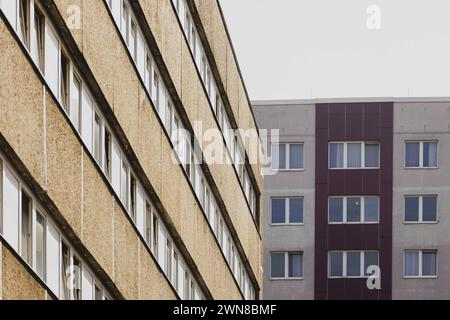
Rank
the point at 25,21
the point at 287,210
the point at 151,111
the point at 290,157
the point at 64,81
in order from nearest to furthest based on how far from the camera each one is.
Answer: the point at 25,21 → the point at 64,81 → the point at 151,111 → the point at 290,157 → the point at 287,210

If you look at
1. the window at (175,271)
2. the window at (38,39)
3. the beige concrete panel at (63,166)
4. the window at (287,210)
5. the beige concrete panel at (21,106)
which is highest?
the window at (38,39)

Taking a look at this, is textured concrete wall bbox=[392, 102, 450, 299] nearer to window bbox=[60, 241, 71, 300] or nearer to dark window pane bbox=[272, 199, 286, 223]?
dark window pane bbox=[272, 199, 286, 223]

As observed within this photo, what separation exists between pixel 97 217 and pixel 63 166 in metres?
2.89

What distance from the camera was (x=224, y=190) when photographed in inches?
1761

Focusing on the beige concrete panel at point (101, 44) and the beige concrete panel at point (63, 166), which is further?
the beige concrete panel at point (101, 44)

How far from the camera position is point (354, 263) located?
2776 inches

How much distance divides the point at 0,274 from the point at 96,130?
7829 millimetres

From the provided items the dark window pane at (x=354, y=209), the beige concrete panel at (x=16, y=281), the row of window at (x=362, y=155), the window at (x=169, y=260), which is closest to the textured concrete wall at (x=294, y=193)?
the row of window at (x=362, y=155)

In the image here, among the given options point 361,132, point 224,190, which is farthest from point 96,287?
point 361,132

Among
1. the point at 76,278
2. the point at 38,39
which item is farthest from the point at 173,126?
the point at 38,39

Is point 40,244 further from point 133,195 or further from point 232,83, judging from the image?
point 232,83

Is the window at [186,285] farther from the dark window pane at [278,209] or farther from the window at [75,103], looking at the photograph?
the dark window pane at [278,209]

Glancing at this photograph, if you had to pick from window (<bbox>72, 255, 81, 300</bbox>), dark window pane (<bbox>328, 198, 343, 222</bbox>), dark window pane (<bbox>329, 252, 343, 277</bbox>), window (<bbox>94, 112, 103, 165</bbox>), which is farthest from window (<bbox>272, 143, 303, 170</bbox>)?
window (<bbox>72, 255, 81, 300</bbox>)

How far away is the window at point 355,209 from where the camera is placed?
231 feet
